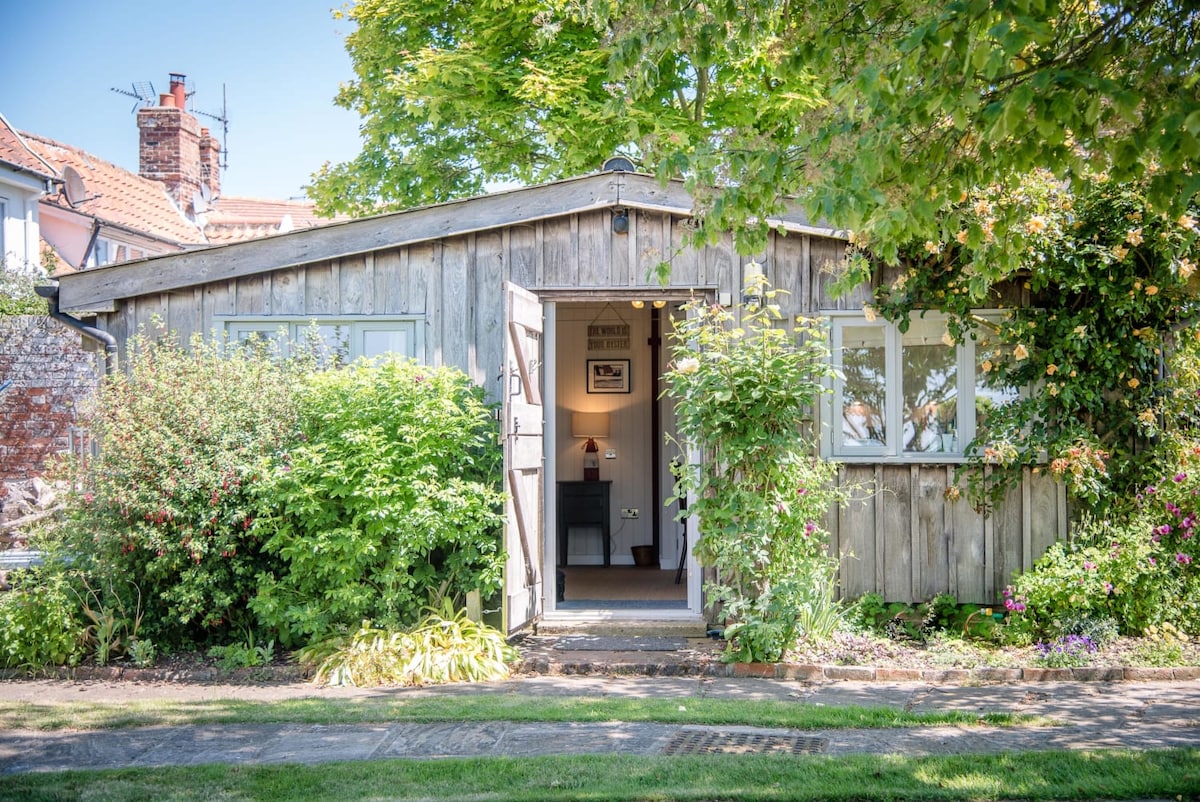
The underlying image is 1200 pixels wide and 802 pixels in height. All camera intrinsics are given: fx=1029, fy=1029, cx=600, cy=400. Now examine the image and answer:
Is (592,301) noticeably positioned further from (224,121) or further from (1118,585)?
(224,121)

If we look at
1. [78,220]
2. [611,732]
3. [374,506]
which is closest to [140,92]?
[78,220]

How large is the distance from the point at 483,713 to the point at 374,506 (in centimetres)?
189

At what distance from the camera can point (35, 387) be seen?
1334 centimetres

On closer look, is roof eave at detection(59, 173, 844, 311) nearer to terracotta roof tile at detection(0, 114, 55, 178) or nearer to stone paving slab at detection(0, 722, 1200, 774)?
stone paving slab at detection(0, 722, 1200, 774)

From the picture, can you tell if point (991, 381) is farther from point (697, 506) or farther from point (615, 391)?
point (615, 391)

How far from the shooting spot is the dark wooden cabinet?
11438mm

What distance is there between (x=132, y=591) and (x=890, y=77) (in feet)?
21.0

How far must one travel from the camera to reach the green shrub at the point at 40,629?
7.25 m

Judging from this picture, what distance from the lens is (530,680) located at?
23.3 feet

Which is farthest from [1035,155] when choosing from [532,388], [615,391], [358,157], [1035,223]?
[358,157]

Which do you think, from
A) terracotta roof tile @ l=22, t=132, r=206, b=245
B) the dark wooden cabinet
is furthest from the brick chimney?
the dark wooden cabinet

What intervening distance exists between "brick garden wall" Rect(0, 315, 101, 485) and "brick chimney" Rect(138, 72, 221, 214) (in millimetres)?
8849

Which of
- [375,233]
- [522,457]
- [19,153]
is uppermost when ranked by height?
[19,153]

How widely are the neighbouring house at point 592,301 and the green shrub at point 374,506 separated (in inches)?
21.9
